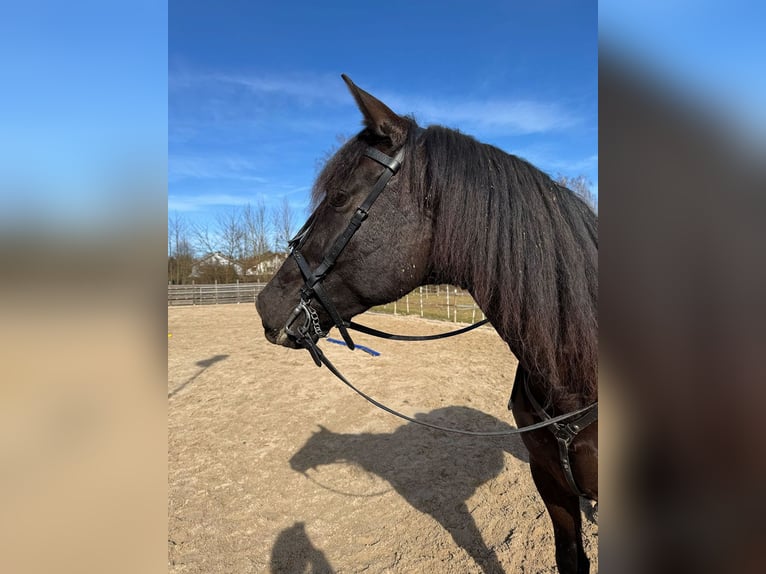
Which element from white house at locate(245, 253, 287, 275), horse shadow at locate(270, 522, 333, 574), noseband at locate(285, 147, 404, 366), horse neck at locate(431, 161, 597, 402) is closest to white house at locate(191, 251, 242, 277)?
white house at locate(245, 253, 287, 275)

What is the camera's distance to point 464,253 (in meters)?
1.59

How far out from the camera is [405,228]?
66.8 inches

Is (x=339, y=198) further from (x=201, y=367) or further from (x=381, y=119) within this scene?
(x=201, y=367)

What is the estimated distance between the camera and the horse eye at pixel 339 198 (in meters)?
1.74

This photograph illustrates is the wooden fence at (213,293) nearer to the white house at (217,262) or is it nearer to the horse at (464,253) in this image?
the white house at (217,262)

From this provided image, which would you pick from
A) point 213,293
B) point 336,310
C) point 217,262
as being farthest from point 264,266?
point 336,310

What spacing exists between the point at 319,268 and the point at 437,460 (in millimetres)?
3673

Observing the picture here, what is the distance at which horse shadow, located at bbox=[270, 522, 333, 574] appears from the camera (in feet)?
10.00
